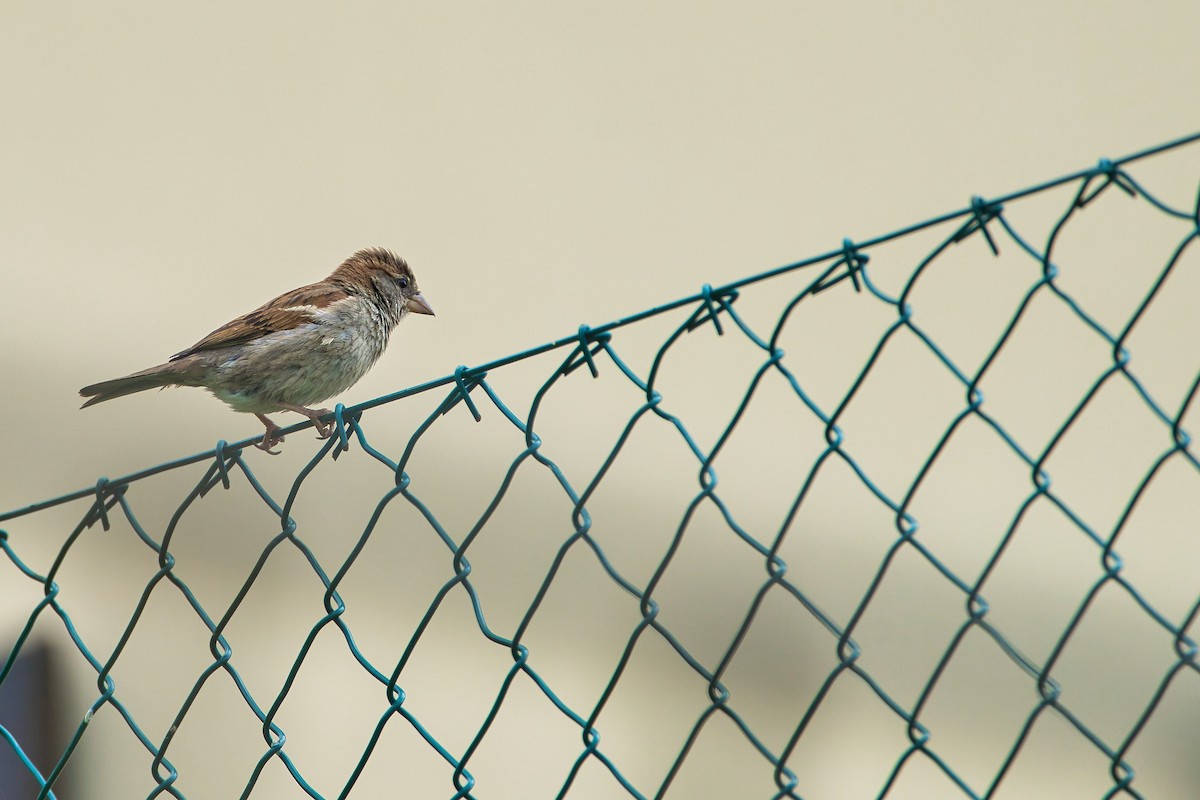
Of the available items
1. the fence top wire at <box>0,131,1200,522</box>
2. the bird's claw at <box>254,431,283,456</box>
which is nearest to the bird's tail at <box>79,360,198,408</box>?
the bird's claw at <box>254,431,283,456</box>

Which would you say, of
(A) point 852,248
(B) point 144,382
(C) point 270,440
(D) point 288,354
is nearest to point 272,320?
(D) point 288,354

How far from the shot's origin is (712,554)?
4.35 meters

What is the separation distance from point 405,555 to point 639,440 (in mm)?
852

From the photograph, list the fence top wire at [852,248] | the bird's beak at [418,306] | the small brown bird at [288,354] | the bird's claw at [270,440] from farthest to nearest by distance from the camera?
the bird's beak at [418,306] → the small brown bird at [288,354] → the bird's claw at [270,440] → the fence top wire at [852,248]

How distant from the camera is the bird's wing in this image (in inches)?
125

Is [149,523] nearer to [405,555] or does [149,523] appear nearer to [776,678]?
[405,555]

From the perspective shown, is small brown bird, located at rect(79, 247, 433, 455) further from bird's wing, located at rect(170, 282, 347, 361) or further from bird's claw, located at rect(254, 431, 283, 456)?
bird's claw, located at rect(254, 431, 283, 456)

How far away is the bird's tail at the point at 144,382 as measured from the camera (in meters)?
2.68

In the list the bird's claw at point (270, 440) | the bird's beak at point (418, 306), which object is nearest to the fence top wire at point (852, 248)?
the bird's claw at point (270, 440)

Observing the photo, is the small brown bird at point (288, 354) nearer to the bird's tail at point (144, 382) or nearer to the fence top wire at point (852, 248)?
the bird's tail at point (144, 382)

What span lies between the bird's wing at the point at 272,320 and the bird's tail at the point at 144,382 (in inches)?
2.5

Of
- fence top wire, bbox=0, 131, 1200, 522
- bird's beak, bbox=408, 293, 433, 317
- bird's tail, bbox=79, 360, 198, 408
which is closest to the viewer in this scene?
fence top wire, bbox=0, 131, 1200, 522

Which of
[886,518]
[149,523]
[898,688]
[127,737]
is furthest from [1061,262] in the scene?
[127,737]

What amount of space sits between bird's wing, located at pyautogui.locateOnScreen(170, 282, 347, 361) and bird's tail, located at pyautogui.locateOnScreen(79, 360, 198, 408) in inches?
2.5
